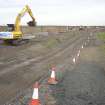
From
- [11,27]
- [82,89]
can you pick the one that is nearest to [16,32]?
[11,27]

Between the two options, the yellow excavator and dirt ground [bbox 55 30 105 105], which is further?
the yellow excavator

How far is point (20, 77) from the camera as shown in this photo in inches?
699

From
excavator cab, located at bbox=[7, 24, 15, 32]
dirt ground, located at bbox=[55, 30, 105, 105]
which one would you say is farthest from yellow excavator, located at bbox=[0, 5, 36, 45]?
dirt ground, located at bbox=[55, 30, 105, 105]

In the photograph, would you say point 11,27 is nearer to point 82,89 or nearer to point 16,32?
point 16,32

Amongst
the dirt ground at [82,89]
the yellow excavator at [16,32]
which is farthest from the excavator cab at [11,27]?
the dirt ground at [82,89]

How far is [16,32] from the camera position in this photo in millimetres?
41656

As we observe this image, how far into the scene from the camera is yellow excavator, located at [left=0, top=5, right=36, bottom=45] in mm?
40656

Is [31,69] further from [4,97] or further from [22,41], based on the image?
[22,41]

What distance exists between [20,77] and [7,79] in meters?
1.02

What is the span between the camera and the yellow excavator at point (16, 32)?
40.7 meters

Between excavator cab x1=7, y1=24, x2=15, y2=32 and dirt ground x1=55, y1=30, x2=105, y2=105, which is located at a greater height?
excavator cab x1=7, y1=24, x2=15, y2=32

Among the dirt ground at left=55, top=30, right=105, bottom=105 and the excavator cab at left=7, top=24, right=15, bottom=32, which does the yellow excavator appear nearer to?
the excavator cab at left=7, top=24, right=15, bottom=32

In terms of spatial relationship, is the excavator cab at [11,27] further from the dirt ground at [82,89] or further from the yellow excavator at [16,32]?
the dirt ground at [82,89]

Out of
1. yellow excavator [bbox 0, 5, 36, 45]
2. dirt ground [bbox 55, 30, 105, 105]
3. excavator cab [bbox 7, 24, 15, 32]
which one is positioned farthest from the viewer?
excavator cab [bbox 7, 24, 15, 32]
